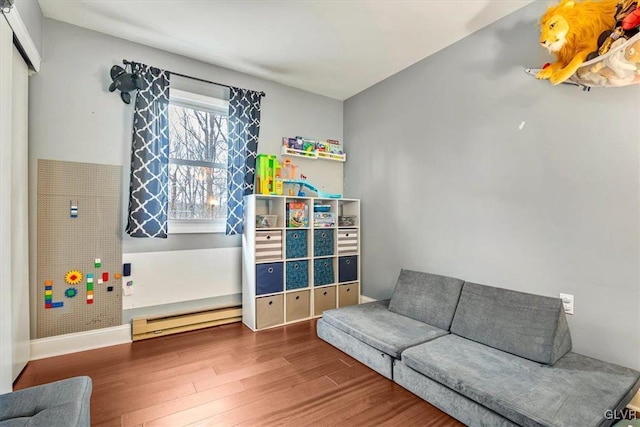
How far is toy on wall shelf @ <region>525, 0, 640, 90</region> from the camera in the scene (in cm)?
155

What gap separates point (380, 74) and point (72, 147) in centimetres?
300

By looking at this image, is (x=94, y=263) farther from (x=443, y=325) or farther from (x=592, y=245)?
(x=592, y=245)

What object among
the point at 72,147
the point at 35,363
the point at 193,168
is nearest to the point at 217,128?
the point at 193,168

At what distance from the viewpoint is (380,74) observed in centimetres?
331

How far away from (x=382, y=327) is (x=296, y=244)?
4.18 ft

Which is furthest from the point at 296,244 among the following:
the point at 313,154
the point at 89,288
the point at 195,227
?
the point at 89,288

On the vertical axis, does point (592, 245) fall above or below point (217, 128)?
below

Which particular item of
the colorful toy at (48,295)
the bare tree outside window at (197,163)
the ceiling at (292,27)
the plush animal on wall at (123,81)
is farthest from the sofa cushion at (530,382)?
the plush animal on wall at (123,81)

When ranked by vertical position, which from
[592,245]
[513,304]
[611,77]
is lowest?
[513,304]

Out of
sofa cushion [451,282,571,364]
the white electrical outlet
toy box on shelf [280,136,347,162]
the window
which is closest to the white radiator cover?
the window

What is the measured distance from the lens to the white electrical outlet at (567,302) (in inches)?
79.0

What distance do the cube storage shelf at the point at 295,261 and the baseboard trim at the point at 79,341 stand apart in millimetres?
1097

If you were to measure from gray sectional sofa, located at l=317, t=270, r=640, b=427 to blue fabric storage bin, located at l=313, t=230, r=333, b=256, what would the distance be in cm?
76

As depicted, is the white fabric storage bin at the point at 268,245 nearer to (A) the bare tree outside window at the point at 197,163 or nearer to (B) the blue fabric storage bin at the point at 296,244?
(B) the blue fabric storage bin at the point at 296,244
